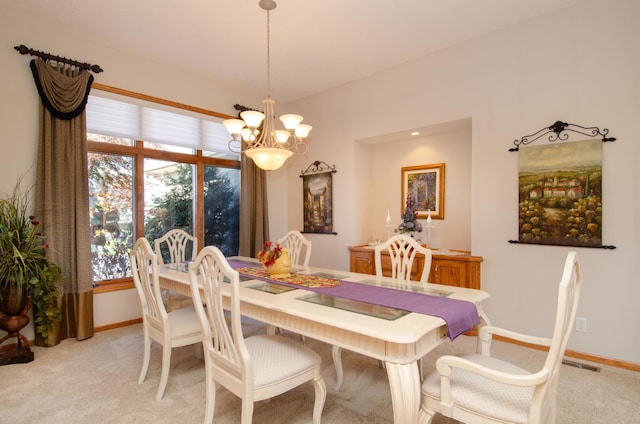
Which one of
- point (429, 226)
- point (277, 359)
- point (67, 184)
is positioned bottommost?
point (277, 359)

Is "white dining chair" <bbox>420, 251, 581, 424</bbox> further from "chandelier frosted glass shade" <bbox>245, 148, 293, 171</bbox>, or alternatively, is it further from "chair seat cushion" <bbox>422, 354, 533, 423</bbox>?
"chandelier frosted glass shade" <bbox>245, 148, 293, 171</bbox>

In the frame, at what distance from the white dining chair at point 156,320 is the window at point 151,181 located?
157cm

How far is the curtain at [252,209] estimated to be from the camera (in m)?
4.70

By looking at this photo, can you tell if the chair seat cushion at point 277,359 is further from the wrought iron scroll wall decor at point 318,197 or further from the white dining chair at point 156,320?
the wrought iron scroll wall decor at point 318,197

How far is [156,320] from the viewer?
2324 mm

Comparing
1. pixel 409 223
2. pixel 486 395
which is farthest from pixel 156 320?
pixel 409 223

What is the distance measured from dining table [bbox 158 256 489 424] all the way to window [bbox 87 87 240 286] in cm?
175

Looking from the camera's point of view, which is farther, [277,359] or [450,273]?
[450,273]

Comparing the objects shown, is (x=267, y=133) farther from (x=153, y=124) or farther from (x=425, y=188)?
(x=425, y=188)

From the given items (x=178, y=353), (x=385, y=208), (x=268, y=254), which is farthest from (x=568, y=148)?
(x=178, y=353)

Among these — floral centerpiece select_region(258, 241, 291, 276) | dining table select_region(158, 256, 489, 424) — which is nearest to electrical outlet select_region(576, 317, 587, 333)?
dining table select_region(158, 256, 489, 424)

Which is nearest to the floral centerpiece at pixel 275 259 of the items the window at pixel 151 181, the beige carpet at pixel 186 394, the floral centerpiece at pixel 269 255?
the floral centerpiece at pixel 269 255

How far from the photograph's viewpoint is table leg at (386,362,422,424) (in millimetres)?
1381

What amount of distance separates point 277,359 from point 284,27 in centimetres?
293
